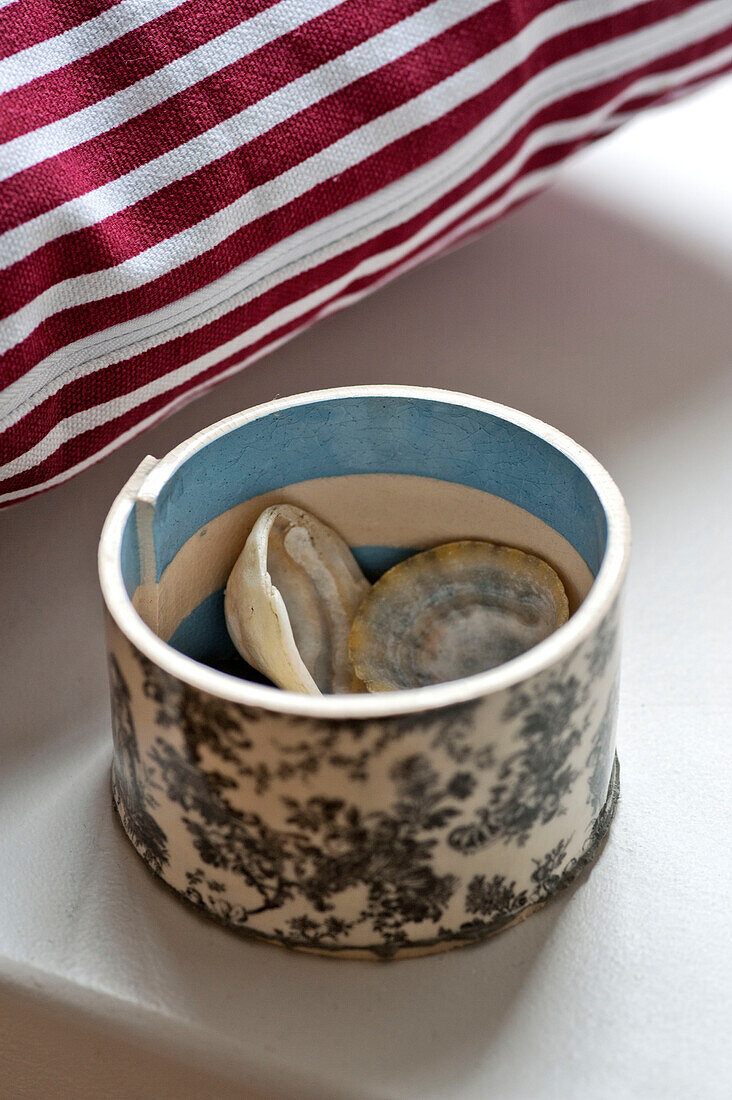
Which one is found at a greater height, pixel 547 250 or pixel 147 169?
pixel 147 169

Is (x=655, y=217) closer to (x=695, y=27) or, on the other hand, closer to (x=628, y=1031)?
(x=695, y=27)

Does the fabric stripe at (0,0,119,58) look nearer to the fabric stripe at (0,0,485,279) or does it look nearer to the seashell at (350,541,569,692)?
the fabric stripe at (0,0,485,279)

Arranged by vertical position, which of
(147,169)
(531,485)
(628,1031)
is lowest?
(628,1031)

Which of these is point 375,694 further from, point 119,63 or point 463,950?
point 119,63

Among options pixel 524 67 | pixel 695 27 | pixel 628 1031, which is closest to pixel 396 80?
pixel 524 67

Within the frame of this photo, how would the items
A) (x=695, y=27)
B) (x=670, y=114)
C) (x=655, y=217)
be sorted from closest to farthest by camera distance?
(x=695, y=27) < (x=655, y=217) < (x=670, y=114)

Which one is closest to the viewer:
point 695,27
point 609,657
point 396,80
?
point 609,657

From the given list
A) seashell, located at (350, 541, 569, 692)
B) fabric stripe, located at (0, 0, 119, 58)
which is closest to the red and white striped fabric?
fabric stripe, located at (0, 0, 119, 58)
